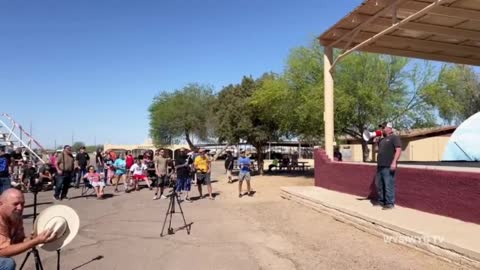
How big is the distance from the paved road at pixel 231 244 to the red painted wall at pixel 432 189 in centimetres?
156

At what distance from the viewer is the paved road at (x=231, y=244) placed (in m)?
6.80

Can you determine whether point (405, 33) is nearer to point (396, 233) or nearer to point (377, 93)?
point (377, 93)

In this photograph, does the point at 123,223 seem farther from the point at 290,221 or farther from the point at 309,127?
the point at 309,127

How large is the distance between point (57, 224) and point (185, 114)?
58.8m

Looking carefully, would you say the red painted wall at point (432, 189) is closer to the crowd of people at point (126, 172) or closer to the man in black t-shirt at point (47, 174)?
the crowd of people at point (126, 172)

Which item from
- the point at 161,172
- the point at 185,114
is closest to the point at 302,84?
the point at 161,172

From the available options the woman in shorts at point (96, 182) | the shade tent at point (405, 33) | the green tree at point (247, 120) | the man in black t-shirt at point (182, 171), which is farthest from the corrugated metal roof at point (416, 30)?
the green tree at point (247, 120)

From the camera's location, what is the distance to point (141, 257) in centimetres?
723

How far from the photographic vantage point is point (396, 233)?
25.8 feet

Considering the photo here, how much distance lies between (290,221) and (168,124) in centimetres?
5374

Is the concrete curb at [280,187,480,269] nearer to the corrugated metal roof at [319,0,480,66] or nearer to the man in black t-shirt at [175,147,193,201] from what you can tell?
the man in black t-shirt at [175,147,193,201]

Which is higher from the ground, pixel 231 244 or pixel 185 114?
pixel 185 114

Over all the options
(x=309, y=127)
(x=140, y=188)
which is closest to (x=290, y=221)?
(x=140, y=188)

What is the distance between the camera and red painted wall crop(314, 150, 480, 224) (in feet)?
26.3
